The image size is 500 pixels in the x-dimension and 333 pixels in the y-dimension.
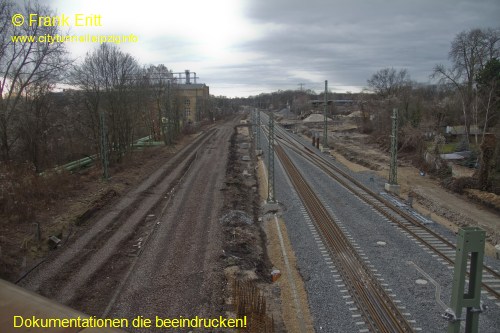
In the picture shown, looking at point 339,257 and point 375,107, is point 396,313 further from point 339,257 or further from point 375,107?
point 375,107

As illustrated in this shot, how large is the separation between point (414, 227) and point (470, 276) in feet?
38.9

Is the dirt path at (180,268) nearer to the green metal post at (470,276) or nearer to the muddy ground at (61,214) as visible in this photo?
the muddy ground at (61,214)

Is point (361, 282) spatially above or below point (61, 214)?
below

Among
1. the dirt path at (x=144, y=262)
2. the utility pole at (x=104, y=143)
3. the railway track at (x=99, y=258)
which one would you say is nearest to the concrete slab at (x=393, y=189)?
the dirt path at (x=144, y=262)

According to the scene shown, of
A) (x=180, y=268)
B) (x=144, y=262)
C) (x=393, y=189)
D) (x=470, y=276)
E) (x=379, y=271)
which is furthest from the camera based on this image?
(x=393, y=189)

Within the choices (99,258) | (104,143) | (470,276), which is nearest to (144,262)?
(99,258)

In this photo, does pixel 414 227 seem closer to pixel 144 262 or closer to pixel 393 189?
pixel 393 189

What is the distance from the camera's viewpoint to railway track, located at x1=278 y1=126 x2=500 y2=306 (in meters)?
12.3

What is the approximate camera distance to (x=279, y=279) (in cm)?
1268

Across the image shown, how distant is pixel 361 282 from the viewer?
12.1 meters

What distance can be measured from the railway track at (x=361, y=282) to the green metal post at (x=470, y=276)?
12.4 feet

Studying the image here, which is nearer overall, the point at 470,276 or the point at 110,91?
the point at 470,276

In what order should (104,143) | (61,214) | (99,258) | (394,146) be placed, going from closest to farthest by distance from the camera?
(99,258)
(61,214)
(394,146)
(104,143)

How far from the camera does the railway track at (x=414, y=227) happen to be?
12.3 metres
